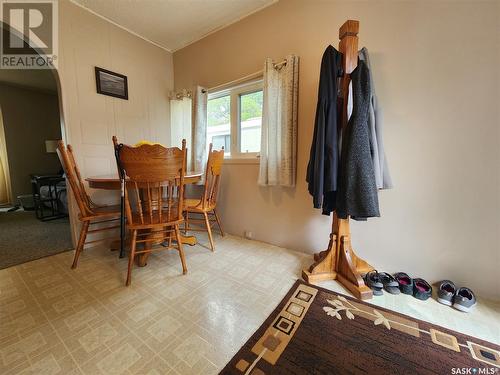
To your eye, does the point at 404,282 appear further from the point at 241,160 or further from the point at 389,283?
the point at 241,160

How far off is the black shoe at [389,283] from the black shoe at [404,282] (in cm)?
4

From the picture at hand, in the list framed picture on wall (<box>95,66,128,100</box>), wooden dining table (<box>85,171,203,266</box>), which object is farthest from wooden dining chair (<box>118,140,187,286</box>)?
framed picture on wall (<box>95,66,128,100</box>)

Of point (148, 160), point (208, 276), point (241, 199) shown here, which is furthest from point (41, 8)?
point (208, 276)

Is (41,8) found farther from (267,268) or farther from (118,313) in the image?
(267,268)

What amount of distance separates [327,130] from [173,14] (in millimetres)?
2189

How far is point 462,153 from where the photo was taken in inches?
51.6

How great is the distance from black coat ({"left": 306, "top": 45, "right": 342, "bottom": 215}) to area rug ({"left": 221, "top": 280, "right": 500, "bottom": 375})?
71 cm

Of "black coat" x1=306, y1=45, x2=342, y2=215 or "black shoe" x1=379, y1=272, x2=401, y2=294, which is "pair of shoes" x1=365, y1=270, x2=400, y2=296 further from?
"black coat" x1=306, y1=45, x2=342, y2=215

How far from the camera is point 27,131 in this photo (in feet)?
14.5

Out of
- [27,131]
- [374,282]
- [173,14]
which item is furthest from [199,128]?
[27,131]

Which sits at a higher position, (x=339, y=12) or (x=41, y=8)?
(x=41, y=8)

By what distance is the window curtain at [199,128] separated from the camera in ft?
8.13

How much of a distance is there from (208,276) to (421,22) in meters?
2.41

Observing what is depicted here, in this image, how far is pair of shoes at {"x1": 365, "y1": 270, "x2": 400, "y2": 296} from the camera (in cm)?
137
